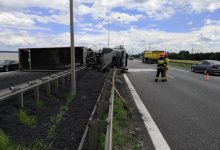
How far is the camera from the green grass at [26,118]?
308 inches

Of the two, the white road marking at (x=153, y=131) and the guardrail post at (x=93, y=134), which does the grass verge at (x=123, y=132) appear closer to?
the white road marking at (x=153, y=131)

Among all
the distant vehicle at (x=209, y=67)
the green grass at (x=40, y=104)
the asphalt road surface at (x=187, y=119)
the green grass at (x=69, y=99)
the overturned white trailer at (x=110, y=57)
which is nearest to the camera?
the asphalt road surface at (x=187, y=119)

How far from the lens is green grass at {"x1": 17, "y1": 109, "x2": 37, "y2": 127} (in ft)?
25.7

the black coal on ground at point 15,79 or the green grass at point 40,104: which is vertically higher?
the green grass at point 40,104

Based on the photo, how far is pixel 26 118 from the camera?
8109 mm

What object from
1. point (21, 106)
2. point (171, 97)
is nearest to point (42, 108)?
point (21, 106)

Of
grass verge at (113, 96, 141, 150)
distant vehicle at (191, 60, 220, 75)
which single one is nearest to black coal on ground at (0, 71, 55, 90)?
grass verge at (113, 96, 141, 150)

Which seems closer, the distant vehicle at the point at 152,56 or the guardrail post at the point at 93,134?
the guardrail post at the point at 93,134

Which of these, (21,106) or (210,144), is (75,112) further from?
(210,144)

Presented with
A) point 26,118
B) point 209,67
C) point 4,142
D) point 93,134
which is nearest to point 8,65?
point 209,67

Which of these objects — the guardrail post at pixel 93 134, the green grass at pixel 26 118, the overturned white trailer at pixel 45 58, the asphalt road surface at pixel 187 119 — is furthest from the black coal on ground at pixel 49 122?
the overturned white trailer at pixel 45 58

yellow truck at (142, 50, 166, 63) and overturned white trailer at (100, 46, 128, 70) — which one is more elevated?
overturned white trailer at (100, 46, 128, 70)

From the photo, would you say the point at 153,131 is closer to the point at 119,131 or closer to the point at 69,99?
the point at 119,131

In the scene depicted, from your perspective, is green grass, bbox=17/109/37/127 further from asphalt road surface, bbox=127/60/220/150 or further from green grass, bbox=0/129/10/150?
asphalt road surface, bbox=127/60/220/150
